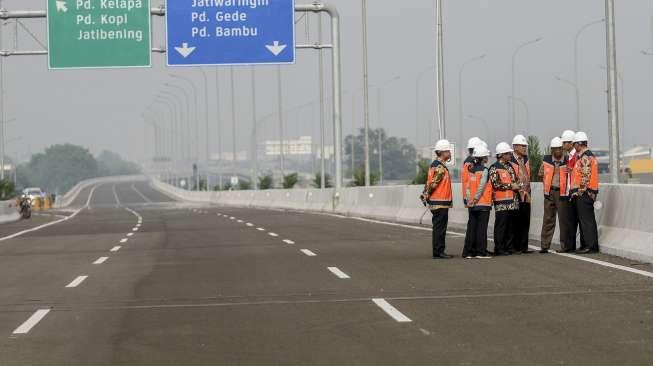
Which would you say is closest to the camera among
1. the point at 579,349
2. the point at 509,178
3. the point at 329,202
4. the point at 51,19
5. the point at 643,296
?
the point at 579,349

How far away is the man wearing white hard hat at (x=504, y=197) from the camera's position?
19.3m

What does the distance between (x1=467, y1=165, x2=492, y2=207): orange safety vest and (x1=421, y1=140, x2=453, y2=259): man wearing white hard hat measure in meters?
0.34

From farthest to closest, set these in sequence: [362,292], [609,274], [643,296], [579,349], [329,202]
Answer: [329,202] → [609,274] → [362,292] → [643,296] → [579,349]

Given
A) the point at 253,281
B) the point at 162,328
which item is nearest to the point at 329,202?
the point at 253,281

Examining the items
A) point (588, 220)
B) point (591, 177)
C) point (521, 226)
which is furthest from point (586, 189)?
point (521, 226)

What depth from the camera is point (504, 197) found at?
19.5m

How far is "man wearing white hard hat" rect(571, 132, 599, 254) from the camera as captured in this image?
18.9 meters

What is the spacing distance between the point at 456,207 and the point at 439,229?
11.4 meters

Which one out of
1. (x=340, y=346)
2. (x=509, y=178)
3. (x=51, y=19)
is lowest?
(x=340, y=346)

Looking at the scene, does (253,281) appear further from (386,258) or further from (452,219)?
(452,219)

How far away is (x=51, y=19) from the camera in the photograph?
38.9m

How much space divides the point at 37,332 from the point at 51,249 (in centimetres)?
1403

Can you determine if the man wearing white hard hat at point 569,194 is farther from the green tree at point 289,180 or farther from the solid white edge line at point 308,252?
the green tree at point 289,180

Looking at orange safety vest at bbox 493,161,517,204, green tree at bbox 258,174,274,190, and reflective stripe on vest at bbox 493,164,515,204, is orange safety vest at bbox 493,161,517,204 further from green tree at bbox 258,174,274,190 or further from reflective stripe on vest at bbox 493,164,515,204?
green tree at bbox 258,174,274,190
